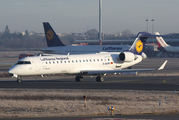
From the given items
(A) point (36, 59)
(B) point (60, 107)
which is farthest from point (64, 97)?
(A) point (36, 59)

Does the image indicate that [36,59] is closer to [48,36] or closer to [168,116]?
[168,116]

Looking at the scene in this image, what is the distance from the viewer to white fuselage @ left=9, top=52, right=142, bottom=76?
30531mm

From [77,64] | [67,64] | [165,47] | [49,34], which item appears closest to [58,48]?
[49,34]

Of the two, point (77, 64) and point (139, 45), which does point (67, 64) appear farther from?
point (139, 45)

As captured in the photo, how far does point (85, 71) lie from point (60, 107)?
1577cm

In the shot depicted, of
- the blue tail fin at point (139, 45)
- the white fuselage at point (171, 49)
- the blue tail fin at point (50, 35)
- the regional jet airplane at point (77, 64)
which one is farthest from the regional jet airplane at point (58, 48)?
the white fuselage at point (171, 49)

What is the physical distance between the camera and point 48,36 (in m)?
60.2

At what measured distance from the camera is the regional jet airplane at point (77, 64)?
3059cm

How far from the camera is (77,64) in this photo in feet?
109

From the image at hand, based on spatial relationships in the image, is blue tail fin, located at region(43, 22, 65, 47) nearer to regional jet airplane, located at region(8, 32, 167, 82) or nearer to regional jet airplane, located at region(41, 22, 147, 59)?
regional jet airplane, located at region(41, 22, 147, 59)

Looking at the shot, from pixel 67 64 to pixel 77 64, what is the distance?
1.25 m

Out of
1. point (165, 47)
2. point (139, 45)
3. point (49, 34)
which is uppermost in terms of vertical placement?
point (49, 34)

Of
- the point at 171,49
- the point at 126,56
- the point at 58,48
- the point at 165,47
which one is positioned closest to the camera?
the point at 126,56

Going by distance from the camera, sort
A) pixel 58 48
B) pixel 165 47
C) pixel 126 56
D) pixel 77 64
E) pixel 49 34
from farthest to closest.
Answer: pixel 165 47 < pixel 58 48 < pixel 49 34 < pixel 126 56 < pixel 77 64
